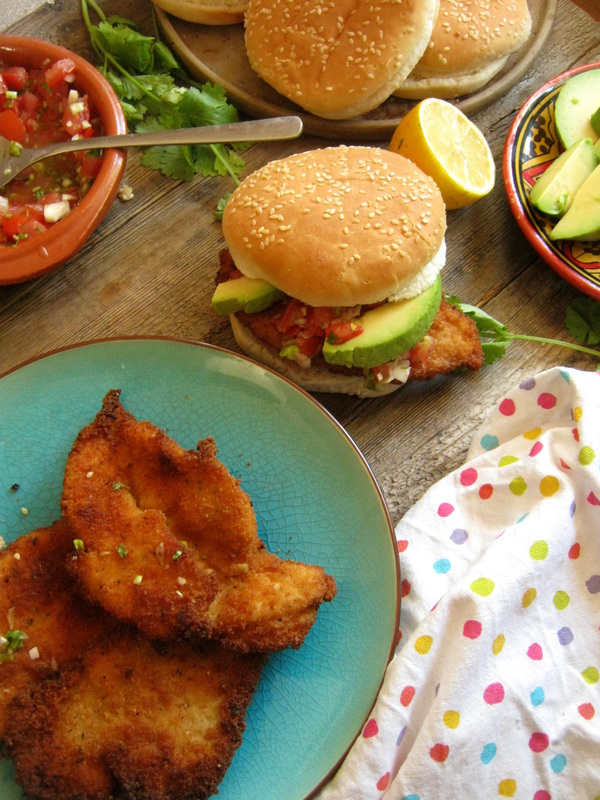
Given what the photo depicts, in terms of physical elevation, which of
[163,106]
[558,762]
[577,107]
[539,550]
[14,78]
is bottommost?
[558,762]

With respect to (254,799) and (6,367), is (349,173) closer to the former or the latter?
(6,367)

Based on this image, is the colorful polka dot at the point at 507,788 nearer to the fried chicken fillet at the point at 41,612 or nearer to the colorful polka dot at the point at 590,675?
the colorful polka dot at the point at 590,675

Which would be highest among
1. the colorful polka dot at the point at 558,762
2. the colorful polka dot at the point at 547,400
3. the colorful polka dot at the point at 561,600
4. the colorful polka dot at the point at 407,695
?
the colorful polka dot at the point at 547,400

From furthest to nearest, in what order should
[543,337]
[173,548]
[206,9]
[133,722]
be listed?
[206,9], [543,337], [173,548], [133,722]

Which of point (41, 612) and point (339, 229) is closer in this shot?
point (41, 612)

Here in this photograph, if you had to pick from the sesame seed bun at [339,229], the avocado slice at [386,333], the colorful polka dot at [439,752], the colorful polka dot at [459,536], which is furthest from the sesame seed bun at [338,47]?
the colorful polka dot at [439,752]

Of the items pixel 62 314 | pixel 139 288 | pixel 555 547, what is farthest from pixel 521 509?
pixel 62 314

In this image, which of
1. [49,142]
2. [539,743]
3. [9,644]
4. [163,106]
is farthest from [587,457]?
[49,142]

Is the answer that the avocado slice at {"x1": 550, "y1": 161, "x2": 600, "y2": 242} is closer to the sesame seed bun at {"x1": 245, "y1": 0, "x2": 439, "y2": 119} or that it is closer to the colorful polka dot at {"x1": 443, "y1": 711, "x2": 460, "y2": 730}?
the sesame seed bun at {"x1": 245, "y1": 0, "x2": 439, "y2": 119}

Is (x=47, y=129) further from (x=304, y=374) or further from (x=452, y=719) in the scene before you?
(x=452, y=719)
